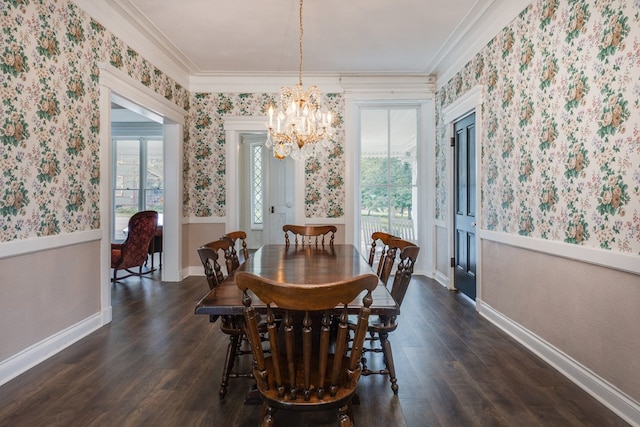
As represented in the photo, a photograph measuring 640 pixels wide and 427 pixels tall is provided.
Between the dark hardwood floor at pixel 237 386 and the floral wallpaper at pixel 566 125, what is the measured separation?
897mm

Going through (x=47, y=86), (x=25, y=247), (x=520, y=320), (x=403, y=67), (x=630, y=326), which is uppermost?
(x=403, y=67)

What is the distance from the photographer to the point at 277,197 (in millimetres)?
7531

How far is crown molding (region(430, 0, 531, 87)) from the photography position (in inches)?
122

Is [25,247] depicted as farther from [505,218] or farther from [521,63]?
[521,63]

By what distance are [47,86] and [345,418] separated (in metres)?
2.90

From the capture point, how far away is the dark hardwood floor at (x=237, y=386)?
1.84 meters

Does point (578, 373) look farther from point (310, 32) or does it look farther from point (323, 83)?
point (323, 83)

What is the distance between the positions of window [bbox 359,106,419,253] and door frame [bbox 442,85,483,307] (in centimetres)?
71

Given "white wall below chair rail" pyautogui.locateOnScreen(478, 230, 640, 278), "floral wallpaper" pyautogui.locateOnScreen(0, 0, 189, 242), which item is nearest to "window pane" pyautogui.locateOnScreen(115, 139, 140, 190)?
"floral wallpaper" pyautogui.locateOnScreen(0, 0, 189, 242)

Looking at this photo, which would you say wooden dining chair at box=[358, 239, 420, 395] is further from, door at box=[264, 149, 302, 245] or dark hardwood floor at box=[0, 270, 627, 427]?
door at box=[264, 149, 302, 245]

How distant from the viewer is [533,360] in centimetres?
252

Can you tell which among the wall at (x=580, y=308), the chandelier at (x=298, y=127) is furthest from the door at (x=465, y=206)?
the chandelier at (x=298, y=127)

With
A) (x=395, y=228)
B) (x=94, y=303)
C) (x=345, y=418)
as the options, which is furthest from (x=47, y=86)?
(x=395, y=228)

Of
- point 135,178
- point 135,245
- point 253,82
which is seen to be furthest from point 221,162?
point 135,178
